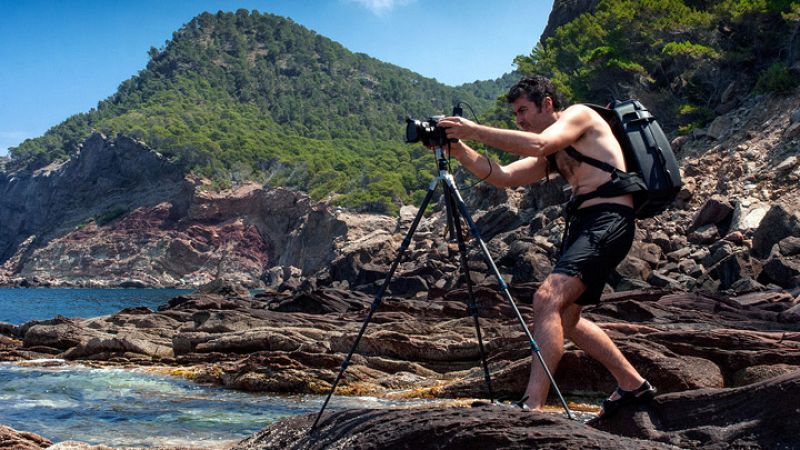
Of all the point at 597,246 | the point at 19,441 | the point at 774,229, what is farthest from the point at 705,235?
the point at 19,441

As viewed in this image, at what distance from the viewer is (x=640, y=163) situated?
464 cm

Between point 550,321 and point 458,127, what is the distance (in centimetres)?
125

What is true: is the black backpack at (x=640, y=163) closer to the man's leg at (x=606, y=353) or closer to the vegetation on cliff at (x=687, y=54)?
the man's leg at (x=606, y=353)

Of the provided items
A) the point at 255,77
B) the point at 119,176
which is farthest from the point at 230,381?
the point at 255,77

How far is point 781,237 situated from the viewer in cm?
2150

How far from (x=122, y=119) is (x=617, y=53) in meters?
97.7

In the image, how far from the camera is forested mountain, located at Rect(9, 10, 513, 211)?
101 meters

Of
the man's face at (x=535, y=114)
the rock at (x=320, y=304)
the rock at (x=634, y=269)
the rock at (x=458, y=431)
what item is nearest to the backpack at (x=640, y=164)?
the man's face at (x=535, y=114)

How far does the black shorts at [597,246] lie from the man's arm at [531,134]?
44 centimetres

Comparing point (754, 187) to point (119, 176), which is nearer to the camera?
point (754, 187)

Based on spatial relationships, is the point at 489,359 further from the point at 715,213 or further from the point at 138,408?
the point at 715,213

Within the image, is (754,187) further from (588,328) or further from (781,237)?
(588,328)

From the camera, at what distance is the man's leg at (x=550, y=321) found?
14.6 ft

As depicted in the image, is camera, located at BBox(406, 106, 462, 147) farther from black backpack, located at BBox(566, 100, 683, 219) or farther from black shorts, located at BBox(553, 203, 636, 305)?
black shorts, located at BBox(553, 203, 636, 305)
